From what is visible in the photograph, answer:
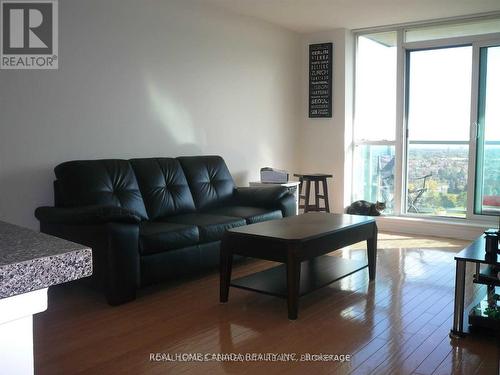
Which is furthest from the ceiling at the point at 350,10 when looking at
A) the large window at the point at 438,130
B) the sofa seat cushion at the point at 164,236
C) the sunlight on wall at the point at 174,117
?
the sofa seat cushion at the point at 164,236

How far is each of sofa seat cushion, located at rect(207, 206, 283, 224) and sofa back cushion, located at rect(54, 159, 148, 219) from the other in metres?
0.72

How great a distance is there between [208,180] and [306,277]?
161cm

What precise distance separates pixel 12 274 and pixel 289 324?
93.2 inches

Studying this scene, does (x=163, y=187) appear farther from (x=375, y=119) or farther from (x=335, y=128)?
(x=375, y=119)

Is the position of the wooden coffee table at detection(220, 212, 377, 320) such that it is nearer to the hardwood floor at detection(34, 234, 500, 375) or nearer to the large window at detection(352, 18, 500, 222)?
the hardwood floor at detection(34, 234, 500, 375)

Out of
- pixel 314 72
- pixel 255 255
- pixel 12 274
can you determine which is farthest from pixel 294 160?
pixel 12 274

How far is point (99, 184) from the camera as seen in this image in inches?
143

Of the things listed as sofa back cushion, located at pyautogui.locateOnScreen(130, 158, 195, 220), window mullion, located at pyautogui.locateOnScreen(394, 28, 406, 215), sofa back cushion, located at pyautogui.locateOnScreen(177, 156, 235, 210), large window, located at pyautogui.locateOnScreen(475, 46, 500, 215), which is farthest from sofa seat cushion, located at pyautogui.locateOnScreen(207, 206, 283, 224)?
large window, located at pyautogui.locateOnScreen(475, 46, 500, 215)

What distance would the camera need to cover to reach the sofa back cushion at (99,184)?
138 inches

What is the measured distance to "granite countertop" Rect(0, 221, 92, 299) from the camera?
2.15ft

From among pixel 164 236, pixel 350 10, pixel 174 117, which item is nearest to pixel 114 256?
pixel 164 236

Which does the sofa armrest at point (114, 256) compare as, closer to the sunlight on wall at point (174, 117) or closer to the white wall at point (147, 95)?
the white wall at point (147, 95)

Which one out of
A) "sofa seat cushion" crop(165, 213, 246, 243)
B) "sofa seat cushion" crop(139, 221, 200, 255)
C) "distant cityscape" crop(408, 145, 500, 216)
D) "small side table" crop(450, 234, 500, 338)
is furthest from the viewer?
"distant cityscape" crop(408, 145, 500, 216)

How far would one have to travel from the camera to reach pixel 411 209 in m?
5.96
